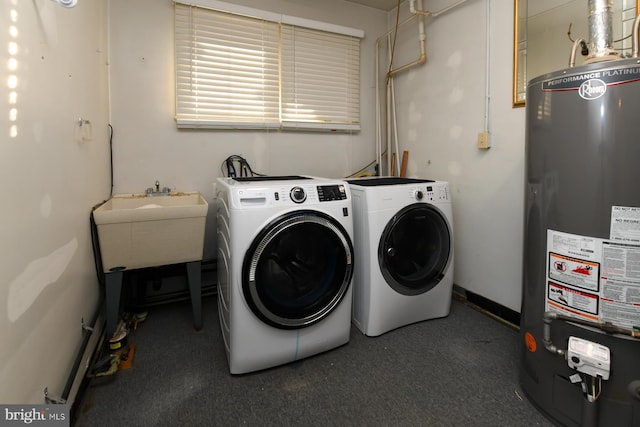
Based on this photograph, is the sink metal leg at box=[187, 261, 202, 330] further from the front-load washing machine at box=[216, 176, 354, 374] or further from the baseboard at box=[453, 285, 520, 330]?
the baseboard at box=[453, 285, 520, 330]

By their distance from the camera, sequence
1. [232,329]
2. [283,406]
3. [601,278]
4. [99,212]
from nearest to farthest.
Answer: [601,278], [283,406], [232,329], [99,212]

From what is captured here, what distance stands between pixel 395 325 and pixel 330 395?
686 millimetres

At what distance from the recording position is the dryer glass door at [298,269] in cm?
144

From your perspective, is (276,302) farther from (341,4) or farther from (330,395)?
(341,4)

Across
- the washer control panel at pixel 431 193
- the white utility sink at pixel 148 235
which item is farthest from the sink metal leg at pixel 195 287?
the washer control panel at pixel 431 193

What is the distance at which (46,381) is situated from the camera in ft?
3.57

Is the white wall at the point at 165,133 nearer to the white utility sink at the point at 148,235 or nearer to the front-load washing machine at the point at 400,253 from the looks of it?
the white utility sink at the point at 148,235

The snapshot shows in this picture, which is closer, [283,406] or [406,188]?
[283,406]

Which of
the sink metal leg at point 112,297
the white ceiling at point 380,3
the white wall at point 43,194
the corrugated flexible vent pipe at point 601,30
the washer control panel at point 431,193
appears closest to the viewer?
the white wall at point 43,194

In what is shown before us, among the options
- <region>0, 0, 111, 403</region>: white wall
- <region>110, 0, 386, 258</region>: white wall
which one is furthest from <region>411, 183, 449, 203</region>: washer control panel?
<region>0, 0, 111, 403</region>: white wall

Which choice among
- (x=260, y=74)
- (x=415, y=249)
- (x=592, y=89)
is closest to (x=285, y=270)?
(x=415, y=249)

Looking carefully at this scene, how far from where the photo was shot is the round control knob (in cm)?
151

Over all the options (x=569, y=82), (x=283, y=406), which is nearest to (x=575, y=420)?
(x=283, y=406)

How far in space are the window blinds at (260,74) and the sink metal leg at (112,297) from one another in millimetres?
1164
